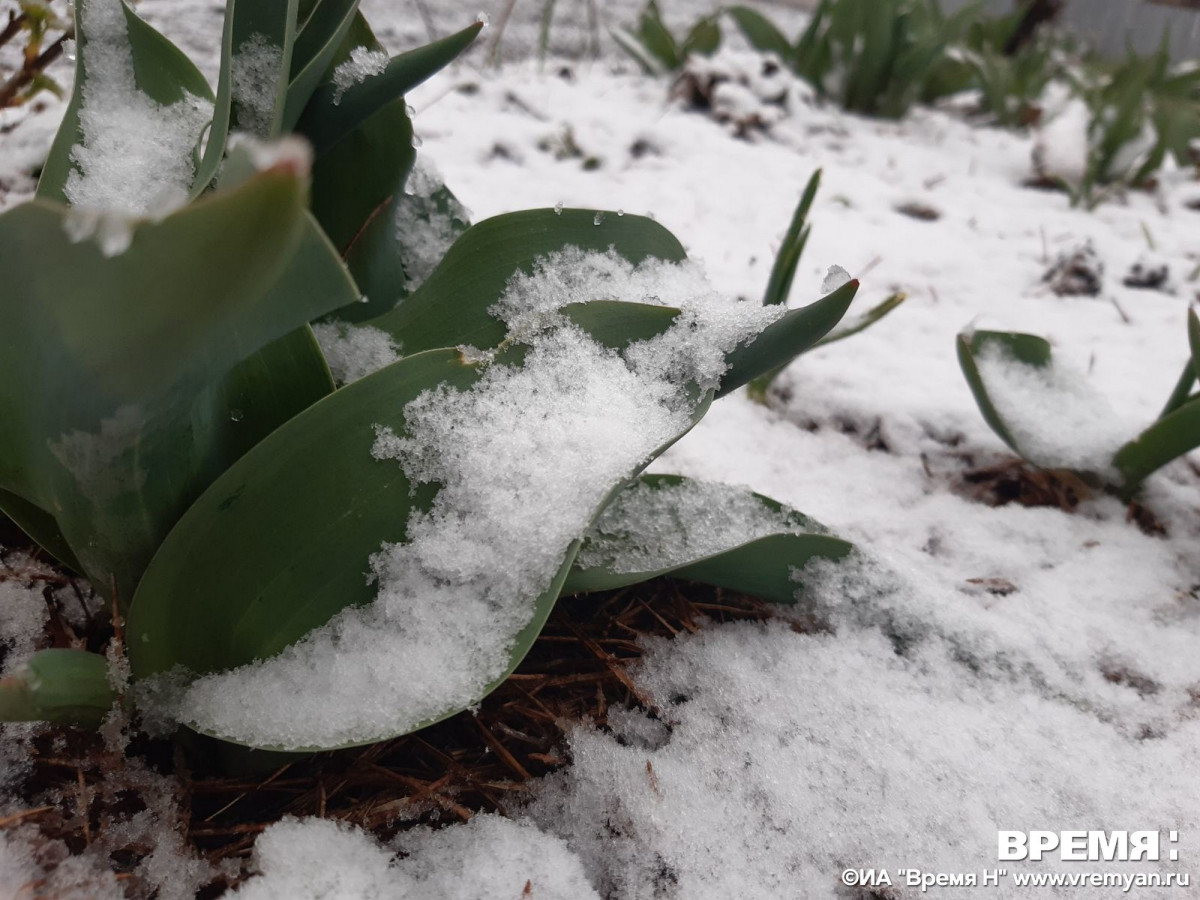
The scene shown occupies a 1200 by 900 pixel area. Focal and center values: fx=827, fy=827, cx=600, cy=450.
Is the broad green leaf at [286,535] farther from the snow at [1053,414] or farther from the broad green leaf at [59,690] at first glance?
the snow at [1053,414]

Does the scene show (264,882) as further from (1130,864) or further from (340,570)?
(1130,864)

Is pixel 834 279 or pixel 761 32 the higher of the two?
pixel 761 32

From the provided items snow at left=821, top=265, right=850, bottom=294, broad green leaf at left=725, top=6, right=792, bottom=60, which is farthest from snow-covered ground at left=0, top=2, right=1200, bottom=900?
broad green leaf at left=725, top=6, right=792, bottom=60

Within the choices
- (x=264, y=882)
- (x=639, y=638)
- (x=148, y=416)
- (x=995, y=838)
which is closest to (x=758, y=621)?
(x=639, y=638)

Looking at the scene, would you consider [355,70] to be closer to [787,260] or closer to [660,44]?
[787,260]

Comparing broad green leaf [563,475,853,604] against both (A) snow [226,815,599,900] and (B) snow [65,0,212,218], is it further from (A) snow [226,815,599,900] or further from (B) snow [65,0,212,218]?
(B) snow [65,0,212,218]

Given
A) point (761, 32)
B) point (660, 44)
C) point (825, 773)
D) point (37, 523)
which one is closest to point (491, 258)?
point (37, 523)

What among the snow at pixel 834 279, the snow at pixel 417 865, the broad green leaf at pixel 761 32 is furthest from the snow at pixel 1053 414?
the broad green leaf at pixel 761 32
